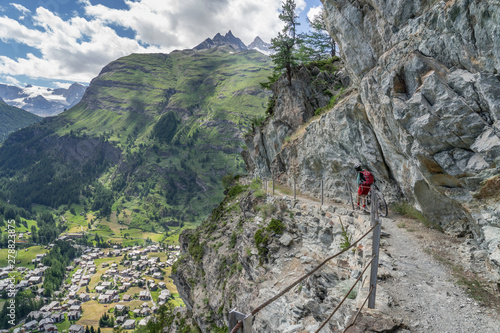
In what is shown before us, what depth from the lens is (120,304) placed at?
10369 centimetres

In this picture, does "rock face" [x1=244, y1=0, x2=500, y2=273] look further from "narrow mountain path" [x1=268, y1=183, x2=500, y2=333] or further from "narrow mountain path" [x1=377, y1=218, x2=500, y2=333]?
"narrow mountain path" [x1=377, y1=218, x2=500, y2=333]

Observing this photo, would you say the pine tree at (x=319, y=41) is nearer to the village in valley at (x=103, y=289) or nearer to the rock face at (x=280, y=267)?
the rock face at (x=280, y=267)

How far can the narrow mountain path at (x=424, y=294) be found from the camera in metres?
5.03

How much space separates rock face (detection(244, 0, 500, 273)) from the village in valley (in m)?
78.4

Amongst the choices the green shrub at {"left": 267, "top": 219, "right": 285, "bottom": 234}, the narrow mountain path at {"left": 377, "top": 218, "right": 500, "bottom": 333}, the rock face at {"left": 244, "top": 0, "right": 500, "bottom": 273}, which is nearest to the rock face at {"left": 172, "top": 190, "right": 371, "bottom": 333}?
the green shrub at {"left": 267, "top": 219, "right": 285, "bottom": 234}

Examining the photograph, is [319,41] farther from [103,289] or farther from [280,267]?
[103,289]

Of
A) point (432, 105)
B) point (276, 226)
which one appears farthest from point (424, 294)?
point (276, 226)

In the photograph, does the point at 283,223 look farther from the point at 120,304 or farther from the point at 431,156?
the point at 120,304

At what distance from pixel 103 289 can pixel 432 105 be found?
5600 inches

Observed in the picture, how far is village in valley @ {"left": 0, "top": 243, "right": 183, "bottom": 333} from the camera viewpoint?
9269cm

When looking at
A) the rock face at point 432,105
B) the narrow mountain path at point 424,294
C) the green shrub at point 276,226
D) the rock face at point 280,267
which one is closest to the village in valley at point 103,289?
the rock face at point 280,267

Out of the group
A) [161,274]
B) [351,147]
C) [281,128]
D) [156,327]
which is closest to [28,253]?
[161,274]

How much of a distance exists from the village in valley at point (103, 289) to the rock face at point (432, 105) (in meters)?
A: 78.4

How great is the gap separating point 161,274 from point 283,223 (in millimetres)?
136740
